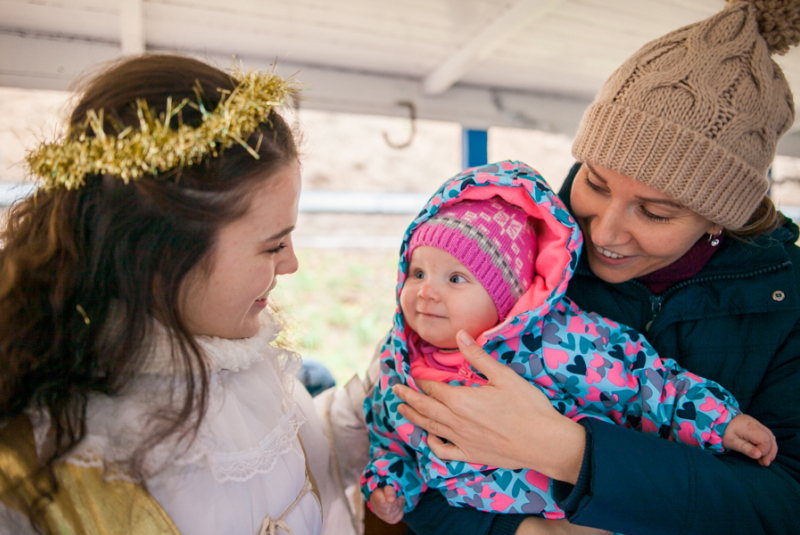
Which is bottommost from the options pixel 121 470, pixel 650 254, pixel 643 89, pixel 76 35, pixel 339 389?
pixel 339 389

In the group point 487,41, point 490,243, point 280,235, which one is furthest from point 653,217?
point 487,41

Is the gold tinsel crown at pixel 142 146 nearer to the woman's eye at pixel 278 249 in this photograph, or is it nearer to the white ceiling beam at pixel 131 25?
the woman's eye at pixel 278 249

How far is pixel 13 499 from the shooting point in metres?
0.85

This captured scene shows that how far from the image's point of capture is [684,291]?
137 centimetres

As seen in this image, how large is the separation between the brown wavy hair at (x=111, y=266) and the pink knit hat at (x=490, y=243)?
0.61 metres

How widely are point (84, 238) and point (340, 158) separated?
7.37 m

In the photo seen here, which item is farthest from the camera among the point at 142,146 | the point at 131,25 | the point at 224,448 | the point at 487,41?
the point at 487,41

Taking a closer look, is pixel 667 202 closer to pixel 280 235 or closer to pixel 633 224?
pixel 633 224

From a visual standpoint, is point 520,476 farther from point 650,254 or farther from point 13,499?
point 13,499

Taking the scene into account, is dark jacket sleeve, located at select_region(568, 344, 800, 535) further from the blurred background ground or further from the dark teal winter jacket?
the blurred background ground

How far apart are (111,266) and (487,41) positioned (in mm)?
2180

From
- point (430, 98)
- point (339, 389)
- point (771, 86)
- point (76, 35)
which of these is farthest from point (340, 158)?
point (771, 86)

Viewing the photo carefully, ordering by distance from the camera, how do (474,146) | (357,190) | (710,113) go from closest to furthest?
(710,113), (474,146), (357,190)

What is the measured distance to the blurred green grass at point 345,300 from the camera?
253 inches
